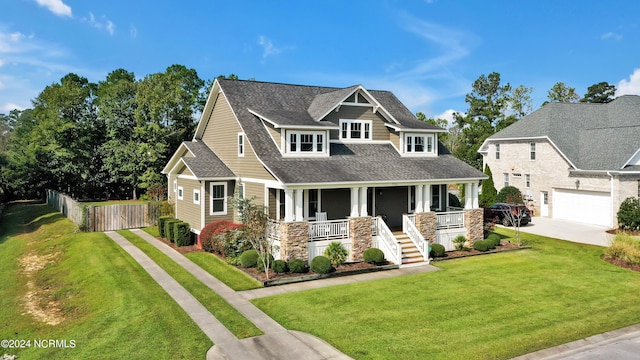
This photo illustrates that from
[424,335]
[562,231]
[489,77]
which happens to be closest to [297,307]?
[424,335]

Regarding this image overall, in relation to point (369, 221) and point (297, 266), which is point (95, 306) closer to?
point (297, 266)

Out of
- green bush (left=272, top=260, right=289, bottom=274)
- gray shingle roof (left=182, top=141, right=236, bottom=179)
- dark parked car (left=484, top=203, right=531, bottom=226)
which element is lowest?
green bush (left=272, top=260, right=289, bottom=274)

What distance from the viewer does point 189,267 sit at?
773 inches

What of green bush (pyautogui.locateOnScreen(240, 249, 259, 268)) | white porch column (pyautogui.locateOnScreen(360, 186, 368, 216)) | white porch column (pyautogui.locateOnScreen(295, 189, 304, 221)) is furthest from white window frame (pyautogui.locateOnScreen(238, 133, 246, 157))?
white porch column (pyautogui.locateOnScreen(360, 186, 368, 216))

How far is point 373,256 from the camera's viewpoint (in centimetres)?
1938

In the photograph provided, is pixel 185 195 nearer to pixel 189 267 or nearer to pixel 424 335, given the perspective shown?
pixel 189 267

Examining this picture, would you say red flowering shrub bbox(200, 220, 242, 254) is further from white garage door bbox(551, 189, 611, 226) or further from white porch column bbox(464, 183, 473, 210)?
white garage door bbox(551, 189, 611, 226)

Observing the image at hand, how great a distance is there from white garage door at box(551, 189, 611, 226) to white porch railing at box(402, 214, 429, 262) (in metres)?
16.7

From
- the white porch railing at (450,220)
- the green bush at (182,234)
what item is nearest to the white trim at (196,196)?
the green bush at (182,234)

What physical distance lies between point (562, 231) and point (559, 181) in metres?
6.40

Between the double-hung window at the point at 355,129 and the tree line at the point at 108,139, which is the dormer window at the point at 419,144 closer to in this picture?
the double-hung window at the point at 355,129

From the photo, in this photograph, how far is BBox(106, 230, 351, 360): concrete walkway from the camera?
1097 cm

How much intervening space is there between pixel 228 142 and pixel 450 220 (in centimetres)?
1259

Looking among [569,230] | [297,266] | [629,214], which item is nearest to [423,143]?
[297,266]
